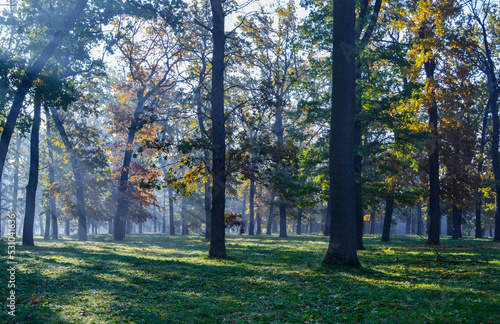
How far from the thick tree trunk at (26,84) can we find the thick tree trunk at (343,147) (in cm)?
1152

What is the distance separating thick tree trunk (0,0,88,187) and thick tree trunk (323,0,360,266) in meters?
11.5

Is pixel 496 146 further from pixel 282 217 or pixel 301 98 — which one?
pixel 282 217

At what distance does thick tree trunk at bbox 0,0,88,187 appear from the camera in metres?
14.7

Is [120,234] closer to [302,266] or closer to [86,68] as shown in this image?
[86,68]

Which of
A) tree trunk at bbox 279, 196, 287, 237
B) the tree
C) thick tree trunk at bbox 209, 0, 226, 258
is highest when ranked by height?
the tree

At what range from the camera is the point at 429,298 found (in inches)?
275

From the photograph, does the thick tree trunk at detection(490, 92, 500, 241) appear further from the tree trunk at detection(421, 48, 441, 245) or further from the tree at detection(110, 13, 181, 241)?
the tree at detection(110, 13, 181, 241)

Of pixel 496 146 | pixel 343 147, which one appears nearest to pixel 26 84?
pixel 343 147

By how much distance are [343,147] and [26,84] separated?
40.2 feet

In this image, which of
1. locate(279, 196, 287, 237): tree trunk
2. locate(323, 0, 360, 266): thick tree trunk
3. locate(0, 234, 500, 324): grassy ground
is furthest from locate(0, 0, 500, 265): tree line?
locate(279, 196, 287, 237): tree trunk

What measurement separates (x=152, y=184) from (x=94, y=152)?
15.7 m

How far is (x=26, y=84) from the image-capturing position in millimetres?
14633

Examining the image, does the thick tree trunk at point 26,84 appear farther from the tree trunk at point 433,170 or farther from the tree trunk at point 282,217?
the tree trunk at point 282,217

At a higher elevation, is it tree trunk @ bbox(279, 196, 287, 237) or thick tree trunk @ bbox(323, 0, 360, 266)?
thick tree trunk @ bbox(323, 0, 360, 266)
